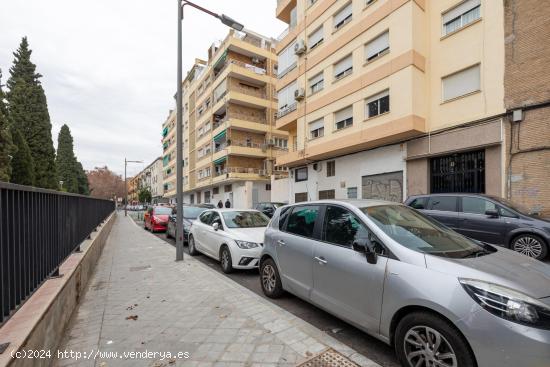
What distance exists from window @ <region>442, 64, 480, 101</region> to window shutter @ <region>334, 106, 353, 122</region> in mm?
4513

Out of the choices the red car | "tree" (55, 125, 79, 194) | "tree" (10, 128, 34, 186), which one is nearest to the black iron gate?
the red car

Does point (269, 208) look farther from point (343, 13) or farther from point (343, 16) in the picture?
point (343, 13)

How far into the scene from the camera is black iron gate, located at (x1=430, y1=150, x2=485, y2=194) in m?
10.9

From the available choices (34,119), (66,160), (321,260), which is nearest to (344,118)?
(321,260)

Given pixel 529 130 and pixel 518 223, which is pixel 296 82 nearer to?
pixel 529 130

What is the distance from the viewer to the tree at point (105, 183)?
62.7 m

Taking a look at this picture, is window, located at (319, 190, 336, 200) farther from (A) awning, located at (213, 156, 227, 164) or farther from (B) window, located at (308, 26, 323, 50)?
(A) awning, located at (213, 156, 227, 164)

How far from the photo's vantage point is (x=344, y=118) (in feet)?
52.1

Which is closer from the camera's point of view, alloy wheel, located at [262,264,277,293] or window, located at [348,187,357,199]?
alloy wheel, located at [262,264,277,293]

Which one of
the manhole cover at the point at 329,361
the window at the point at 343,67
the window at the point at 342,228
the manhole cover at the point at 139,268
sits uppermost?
the window at the point at 343,67

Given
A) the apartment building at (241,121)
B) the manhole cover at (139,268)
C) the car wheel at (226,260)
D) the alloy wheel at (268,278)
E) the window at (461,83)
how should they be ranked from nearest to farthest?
the alloy wheel at (268,278)
the car wheel at (226,260)
the manhole cover at (139,268)
the window at (461,83)
the apartment building at (241,121)

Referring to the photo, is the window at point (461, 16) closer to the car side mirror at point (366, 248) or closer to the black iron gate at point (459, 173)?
the black iron gate at point (459, 173)

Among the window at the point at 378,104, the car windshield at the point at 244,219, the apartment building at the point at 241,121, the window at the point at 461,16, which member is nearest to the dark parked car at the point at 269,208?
the window at the point at 378,104

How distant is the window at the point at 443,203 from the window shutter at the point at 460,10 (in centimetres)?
834
